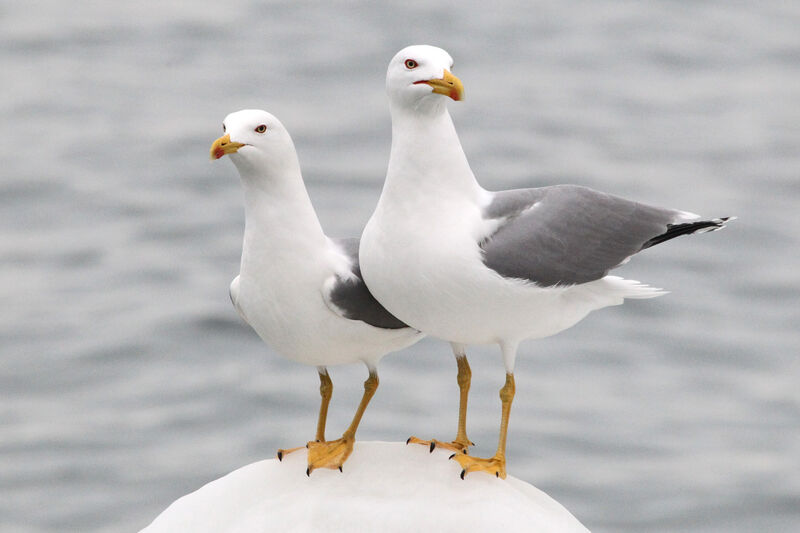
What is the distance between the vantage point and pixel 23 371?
1942cm

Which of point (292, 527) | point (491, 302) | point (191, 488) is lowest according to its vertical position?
point (292, 527)

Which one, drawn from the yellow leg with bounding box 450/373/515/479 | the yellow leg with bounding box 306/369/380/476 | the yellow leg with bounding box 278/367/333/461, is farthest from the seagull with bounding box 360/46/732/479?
the yellow leg with bounding box 278/367/333/461

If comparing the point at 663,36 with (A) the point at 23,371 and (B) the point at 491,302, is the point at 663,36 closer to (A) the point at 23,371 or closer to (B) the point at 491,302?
(A) the point at 23,371

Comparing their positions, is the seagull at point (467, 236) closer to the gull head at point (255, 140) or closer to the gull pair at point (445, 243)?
the gull pair at point (445, 243)

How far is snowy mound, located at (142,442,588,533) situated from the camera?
29.6 feet

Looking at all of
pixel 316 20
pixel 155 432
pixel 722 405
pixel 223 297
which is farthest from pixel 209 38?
pixel 722 405

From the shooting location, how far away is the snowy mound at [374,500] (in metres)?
9.02

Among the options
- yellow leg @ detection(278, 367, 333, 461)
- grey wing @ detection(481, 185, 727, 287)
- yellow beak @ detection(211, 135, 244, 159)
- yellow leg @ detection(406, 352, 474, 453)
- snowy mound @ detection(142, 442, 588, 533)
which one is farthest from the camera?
yellow leg @ detection(278, 367, 333, 461)

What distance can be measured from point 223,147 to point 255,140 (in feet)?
0.76

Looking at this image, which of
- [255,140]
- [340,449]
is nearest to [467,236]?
[255,140]

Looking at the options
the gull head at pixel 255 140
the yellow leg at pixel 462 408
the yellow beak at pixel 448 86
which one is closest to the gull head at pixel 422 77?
the yellow beak at pixel 448 86

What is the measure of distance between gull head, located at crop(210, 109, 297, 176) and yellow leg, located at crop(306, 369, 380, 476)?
1581 millimetres

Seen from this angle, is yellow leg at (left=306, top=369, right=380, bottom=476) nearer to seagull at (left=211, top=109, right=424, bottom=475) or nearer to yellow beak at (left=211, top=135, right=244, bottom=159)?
seagull at (left=211, top=109, right=424, bottom=475)

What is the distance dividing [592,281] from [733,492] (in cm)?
923
